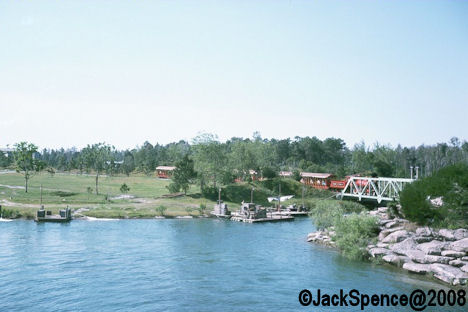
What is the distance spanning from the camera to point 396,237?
41.8 meters

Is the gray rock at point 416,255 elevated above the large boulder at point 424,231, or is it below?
below

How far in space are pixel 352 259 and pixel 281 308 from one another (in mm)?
15666

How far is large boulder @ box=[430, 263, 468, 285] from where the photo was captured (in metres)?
32.1

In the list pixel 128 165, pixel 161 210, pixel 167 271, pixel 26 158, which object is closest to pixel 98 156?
pixel 26 158

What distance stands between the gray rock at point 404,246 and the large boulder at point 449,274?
397 cm

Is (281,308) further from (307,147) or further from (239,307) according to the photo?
(307,147)

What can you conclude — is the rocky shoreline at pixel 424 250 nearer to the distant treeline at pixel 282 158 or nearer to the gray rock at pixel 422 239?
the gray rock at pixel 422 239

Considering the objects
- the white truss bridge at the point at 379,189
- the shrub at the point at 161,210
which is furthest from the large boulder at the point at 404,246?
the shrub at the point at 161,210

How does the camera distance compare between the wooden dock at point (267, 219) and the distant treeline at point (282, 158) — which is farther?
the distant treeline at point (282, 158)

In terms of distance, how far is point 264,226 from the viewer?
62.5m

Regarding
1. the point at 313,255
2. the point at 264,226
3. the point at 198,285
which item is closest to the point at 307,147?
the point at 264,226

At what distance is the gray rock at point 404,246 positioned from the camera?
127 ft

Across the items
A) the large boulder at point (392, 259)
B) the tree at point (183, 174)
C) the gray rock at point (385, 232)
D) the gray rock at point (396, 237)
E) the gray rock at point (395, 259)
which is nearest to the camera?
the gray rock at point (395, 259)

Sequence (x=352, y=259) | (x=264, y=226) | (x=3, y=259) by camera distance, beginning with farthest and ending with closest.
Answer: (x=264, y=226), (x=352, y=259), (x=3, y=259)
